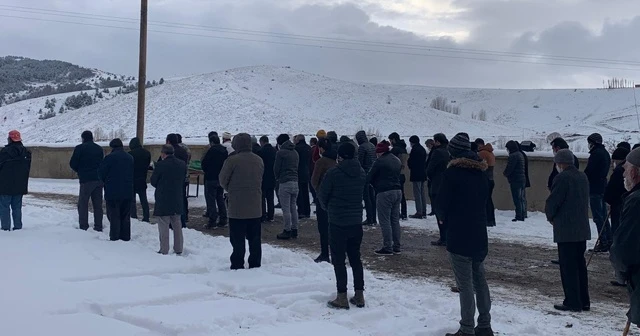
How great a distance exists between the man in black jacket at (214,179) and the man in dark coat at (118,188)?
2.33 m

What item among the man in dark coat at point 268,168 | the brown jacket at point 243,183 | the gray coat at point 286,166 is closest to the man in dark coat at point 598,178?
the gray coat at point 286,166

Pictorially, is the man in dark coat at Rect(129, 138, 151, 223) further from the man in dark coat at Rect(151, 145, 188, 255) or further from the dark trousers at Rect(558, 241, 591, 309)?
the dark trousers at Rect(558, 241, 591, 309)

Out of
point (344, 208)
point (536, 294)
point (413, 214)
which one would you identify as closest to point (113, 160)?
point (344, 208)

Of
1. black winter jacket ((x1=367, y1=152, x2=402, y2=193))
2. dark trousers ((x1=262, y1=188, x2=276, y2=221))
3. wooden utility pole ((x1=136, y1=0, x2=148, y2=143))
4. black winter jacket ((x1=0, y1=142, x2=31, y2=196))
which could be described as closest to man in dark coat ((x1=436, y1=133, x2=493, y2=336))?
black winter jacket ((x1=367, y1=152, x2=402, y2=193))

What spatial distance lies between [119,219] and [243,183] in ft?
10.6

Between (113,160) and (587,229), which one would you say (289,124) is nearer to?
(113,160)

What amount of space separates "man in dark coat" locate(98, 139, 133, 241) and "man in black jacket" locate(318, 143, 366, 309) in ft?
15.5

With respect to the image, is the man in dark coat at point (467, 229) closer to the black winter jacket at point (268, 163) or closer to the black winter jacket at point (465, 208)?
the black winter jacket at point (465, 208)

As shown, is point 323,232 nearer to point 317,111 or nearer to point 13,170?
point 13,170

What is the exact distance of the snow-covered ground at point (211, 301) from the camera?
22.4 ft

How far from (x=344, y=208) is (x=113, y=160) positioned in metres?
5.24

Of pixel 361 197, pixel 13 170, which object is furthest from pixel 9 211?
pixel 361 197

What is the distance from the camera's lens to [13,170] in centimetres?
1205

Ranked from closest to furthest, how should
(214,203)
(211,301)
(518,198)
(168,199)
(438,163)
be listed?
1. (211,301)
2. (168,199)
3. (438,163)
4. (214,203)
5. (518,198)
